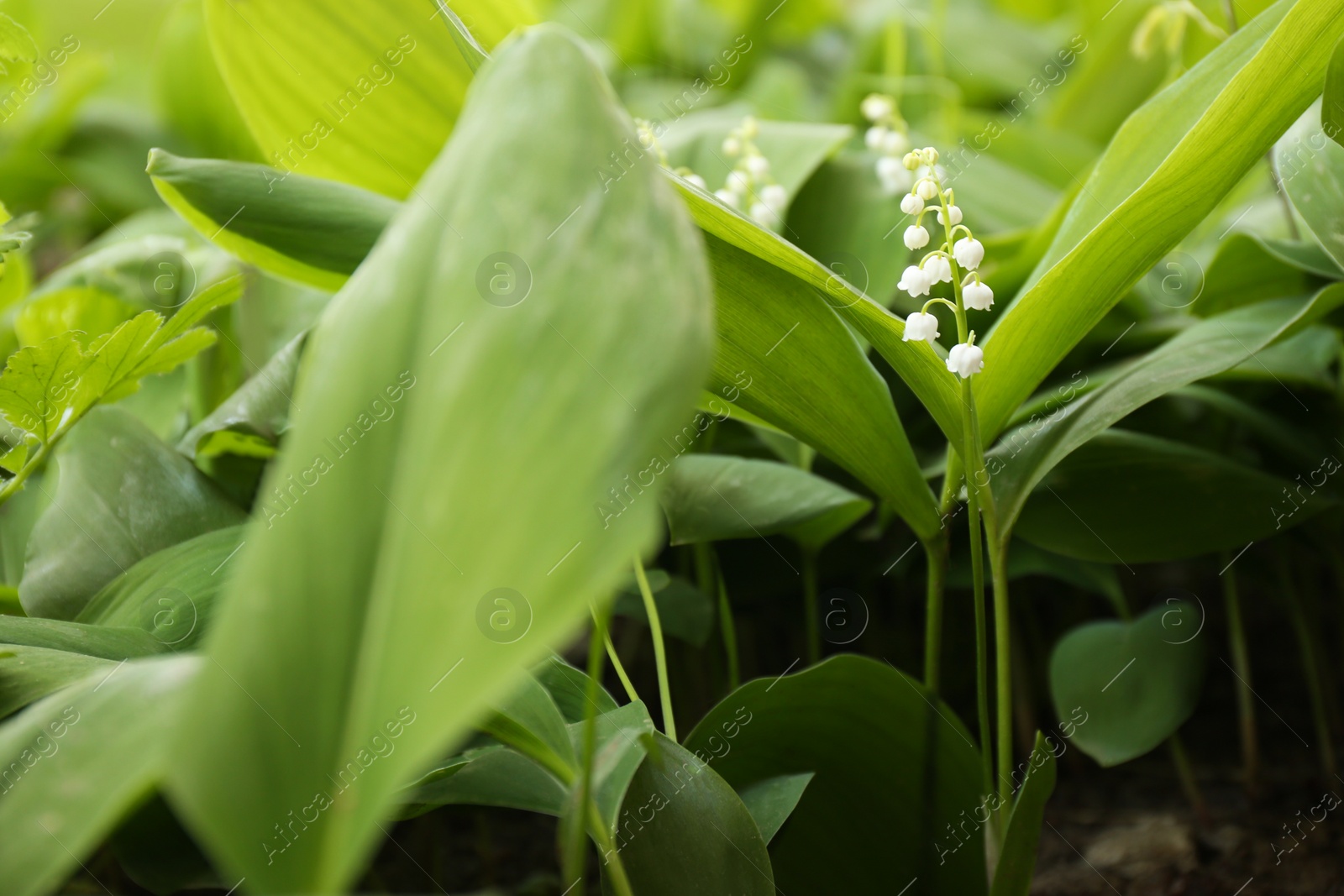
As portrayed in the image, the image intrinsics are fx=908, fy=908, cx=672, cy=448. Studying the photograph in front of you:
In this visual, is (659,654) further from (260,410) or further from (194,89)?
(194,89)

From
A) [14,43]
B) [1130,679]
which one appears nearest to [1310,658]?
[1130,679]

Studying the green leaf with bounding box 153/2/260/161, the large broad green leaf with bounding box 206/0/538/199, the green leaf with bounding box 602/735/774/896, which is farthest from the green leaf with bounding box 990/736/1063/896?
the green leaf with bounding box 153/2/260/161

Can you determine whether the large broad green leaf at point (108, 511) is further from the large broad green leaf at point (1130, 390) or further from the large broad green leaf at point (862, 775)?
the large broad green leaf at point (1130, 390)

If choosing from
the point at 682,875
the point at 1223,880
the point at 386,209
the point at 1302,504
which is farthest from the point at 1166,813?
the point at 386,209

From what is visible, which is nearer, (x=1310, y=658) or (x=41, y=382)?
(x=41, y=382)

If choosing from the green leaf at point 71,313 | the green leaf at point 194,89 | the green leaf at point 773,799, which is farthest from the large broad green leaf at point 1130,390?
the green leaf at point 194,89

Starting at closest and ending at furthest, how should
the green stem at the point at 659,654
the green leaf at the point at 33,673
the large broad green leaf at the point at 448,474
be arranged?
the large broad green leaf at the point at 448,474
the green leaf at the point at 33,673
the green stem at the point at 659,654
